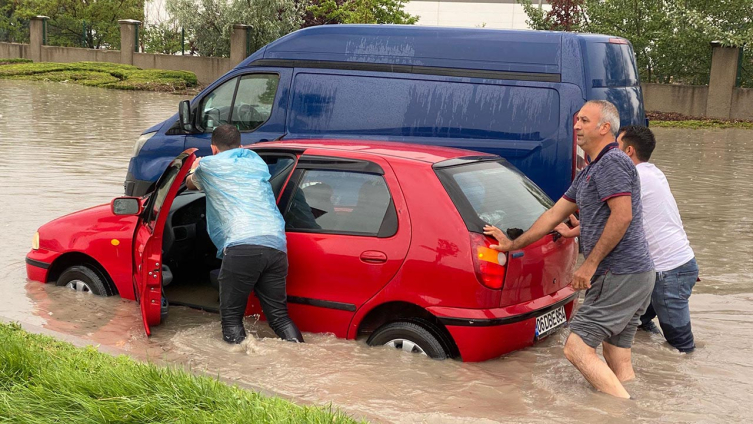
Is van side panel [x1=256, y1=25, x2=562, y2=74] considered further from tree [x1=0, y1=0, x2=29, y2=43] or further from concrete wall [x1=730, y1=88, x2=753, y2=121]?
tree [x1=0, y1=0, x2=29, y2=43]

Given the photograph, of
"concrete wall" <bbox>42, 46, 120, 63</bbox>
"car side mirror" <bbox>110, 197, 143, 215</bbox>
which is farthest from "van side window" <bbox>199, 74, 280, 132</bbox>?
"concrete wall" <bbox>42, 46, 120, 63</bbox>

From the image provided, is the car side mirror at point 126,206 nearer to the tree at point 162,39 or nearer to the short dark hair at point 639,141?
the short dark hair at point 639,141

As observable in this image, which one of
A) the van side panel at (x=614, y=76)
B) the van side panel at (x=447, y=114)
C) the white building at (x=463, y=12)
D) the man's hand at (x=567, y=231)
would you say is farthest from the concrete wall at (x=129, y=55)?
the man's hand at (x=567, y=231)

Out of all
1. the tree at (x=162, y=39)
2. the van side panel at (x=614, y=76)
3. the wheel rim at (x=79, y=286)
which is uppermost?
the tree at (x=162, y=39)

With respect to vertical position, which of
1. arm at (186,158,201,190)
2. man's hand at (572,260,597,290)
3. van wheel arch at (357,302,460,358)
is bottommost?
van wheel arch at (357,302,460,358)

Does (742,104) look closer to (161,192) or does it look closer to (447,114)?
(447,114)

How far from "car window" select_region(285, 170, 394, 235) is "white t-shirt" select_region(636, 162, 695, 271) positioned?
1903 millimetres

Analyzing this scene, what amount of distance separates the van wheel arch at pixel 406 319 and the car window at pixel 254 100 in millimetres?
4237

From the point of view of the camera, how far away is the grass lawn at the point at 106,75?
34969mm

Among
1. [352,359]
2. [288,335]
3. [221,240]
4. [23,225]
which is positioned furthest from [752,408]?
[23,225]

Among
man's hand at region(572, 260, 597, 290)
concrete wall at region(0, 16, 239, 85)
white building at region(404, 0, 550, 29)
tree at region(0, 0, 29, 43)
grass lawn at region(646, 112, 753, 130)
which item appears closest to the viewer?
man's hand at region(572, 260, 597, 290)

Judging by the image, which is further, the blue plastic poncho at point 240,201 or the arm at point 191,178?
the arm at point 191,178

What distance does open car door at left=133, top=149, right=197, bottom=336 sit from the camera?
5.84m

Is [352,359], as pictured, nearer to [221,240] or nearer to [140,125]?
[221,240]
